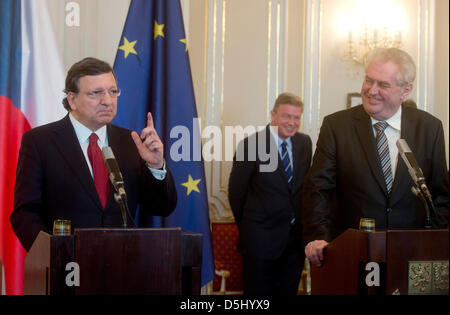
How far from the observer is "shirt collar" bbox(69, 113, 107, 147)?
2.79 meters

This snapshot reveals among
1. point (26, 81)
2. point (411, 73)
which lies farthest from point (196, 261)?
point (26, 81)

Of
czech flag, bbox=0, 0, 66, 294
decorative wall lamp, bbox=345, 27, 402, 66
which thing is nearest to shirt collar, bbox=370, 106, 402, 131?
czech flag, bbox=0, 0, 66, 294

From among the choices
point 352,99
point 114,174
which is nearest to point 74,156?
→ point 114,174

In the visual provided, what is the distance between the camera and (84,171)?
266 cm

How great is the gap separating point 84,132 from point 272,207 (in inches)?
69.2

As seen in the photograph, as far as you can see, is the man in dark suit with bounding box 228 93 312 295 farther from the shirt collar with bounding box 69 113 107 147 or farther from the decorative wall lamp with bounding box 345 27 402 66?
the decorative wall lamp with bounding box 345 27 402 66

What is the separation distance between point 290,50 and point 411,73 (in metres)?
2.85

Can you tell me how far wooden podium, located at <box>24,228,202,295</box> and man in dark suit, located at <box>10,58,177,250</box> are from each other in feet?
1.92

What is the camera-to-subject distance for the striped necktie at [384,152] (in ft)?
8.91

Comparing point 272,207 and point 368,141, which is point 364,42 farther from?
point 368,141

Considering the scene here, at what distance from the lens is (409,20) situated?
5.92 meters

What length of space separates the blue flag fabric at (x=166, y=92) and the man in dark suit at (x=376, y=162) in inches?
45.2

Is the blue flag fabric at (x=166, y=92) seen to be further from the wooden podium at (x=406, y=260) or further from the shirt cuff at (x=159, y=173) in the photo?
the wooden podium at (x=406, y=260)
